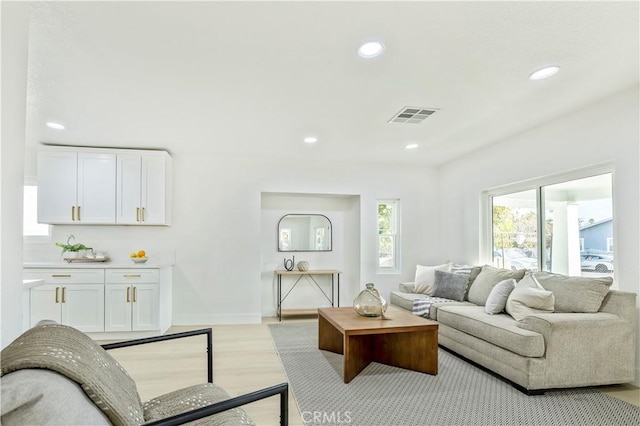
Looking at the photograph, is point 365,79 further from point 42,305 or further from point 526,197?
point 42,305

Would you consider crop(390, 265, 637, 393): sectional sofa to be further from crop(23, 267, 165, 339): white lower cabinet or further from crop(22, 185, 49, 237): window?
crop(22, 185, 49, 237): window

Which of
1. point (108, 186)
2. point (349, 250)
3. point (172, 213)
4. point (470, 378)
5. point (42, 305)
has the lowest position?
point (470, 378)

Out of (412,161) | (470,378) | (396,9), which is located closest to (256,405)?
(470,378)

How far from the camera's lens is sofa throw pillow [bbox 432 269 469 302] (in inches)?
174

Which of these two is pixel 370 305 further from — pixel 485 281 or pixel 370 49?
pixel 370 49

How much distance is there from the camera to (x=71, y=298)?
4.31 meters

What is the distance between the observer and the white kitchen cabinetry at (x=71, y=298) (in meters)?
4.27

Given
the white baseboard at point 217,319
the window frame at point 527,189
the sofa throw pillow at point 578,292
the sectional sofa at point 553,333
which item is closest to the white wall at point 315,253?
the white baseboard at point 217,319

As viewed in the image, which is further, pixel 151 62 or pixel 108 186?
pixel 108 186

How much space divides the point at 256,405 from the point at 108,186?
353 cm

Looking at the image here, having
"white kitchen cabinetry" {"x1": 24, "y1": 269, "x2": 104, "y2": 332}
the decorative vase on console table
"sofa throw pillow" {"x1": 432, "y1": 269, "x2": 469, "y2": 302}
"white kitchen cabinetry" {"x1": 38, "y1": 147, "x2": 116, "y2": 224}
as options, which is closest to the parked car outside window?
"sofa throw pillow" {"x1": 432, "y1": 269, "x2": 469, "y2": 302}

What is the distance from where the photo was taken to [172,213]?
516 centimetres

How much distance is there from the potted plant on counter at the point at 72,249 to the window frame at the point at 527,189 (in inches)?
209

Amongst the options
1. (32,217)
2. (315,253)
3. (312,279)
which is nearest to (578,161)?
(315,253)
